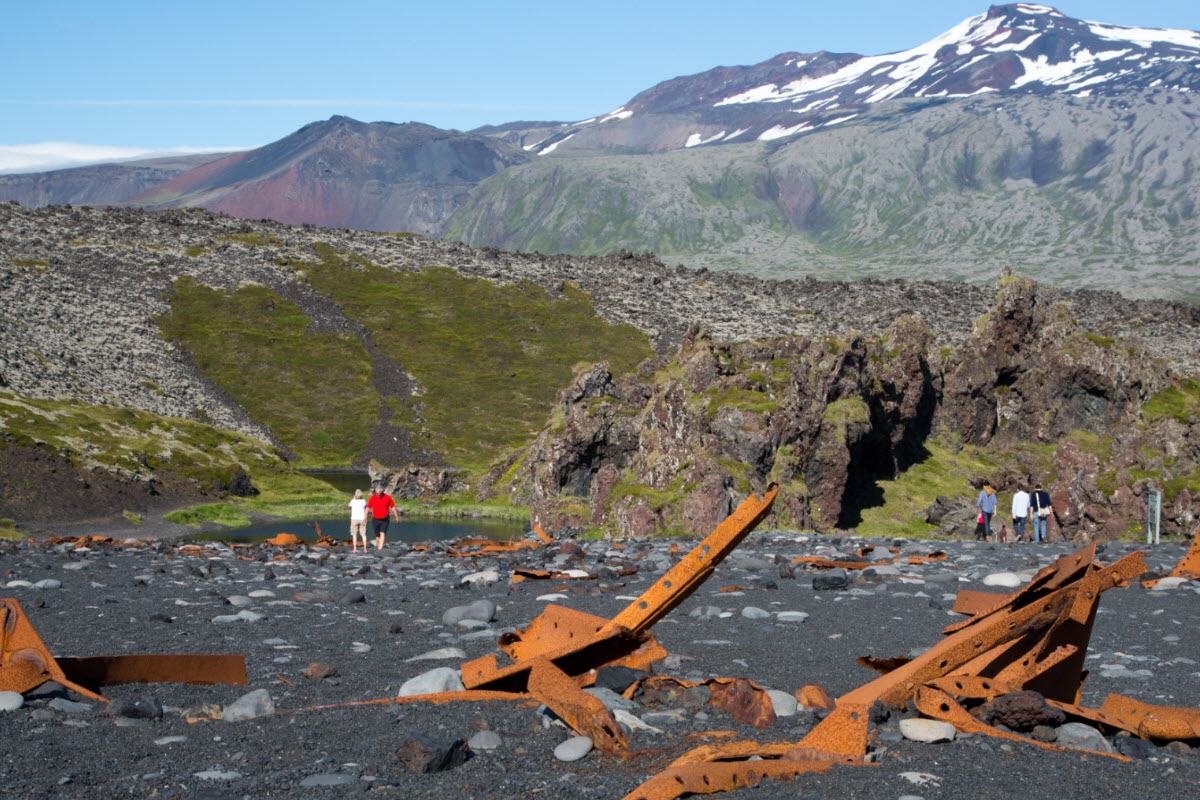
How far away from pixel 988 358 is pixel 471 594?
33.9 m

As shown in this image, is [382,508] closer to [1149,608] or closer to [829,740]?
[1149,608]

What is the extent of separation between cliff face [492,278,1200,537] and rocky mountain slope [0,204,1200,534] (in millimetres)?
146

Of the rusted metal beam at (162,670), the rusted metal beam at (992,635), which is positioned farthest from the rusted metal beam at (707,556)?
the rusted metal beam at (162,670)

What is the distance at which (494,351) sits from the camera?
108 m

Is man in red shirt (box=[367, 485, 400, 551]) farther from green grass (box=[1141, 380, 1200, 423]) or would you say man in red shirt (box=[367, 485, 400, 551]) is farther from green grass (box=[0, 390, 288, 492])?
green grass (box=[1141, 380, 1200, 423])

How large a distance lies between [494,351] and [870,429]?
252ft

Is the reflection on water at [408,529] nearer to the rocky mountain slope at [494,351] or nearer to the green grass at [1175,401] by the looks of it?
the rocky mountain slope at [494,351]

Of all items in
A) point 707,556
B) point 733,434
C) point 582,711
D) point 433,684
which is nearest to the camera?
point 582,711

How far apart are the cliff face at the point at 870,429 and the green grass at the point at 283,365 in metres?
40.7

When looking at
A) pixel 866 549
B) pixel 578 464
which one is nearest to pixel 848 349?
pixel 578 464

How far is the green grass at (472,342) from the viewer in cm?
8750

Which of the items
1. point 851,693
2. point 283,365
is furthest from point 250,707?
point 283,365

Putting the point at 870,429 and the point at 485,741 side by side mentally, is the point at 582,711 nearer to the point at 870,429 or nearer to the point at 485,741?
the point at 485,741

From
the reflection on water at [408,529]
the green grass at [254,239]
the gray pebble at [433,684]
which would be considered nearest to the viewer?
the gray pebble at [433,684]
